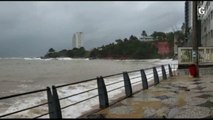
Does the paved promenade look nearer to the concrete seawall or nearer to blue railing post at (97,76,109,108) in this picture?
the concrete seawall

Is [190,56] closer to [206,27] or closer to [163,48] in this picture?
[206,27]

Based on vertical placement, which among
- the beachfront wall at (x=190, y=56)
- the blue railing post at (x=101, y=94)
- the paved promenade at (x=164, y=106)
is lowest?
the paved promenade at (x=164, y=106)

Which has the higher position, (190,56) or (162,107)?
(190,56)

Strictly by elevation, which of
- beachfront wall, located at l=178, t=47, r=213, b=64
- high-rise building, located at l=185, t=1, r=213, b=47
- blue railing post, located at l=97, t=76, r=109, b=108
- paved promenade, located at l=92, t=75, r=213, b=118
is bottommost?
paved promenade, located at l=92, t=75, r=213, b=118

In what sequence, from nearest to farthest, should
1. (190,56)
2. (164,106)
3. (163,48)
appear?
(164,106) < (190,56) < (163,48)

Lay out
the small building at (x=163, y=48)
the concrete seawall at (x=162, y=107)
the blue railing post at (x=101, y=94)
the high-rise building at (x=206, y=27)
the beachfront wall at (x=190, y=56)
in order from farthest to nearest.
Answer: the small building at (x=163, y=48), the high-rise building at (x=206, y=27), the beachfront wall at (x=190, y=56), the blue railing post at (x=101, y=94), the concrete seawall at (x=162, y=107)

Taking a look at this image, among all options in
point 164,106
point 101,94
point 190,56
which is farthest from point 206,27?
point 101,94

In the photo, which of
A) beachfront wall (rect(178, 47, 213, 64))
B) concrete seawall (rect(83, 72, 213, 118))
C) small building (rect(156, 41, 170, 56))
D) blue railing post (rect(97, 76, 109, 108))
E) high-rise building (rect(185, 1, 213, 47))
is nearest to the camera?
concrete seawall (rect(83, 72, 213, 118))

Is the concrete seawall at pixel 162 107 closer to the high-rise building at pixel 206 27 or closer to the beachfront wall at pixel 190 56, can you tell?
the beachfront wall at pixel 190 56

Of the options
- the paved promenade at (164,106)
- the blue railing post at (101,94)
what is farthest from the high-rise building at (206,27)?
the blue railing post at (101,94)

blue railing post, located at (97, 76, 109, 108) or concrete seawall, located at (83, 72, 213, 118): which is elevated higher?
blue railing post, located at (97, 76, 109, 108)

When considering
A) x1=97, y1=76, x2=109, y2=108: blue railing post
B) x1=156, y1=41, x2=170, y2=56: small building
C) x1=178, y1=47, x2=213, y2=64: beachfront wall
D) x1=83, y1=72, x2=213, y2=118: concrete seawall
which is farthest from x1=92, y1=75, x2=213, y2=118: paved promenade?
x1=156, y1=41, x2=170, y2=56: small building

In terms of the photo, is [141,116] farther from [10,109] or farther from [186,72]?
[186,72]

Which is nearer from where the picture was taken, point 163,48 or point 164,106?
point 164,106
